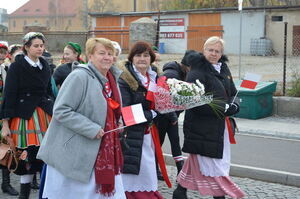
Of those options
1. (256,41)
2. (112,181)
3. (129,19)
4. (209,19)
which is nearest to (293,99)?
(112,181)

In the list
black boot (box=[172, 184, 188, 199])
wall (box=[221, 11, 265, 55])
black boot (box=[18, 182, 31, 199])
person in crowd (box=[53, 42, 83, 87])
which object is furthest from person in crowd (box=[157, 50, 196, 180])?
wall (box=[221, 11, 265, 55])

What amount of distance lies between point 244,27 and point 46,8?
8165 cm

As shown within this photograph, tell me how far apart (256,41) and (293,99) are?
21576mm

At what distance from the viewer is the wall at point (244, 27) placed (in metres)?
34.8

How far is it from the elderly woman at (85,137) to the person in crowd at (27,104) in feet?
5.23

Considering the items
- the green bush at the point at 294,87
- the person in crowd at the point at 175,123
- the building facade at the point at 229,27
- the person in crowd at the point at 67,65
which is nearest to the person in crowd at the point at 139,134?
the person in crowd at the point at 175,123

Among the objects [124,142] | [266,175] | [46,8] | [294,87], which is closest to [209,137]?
[124,142]

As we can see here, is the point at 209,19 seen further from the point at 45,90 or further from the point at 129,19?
the point at 45,90

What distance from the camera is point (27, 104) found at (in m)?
5.73

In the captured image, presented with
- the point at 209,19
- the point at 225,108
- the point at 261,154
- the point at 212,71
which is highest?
the point at 209,19

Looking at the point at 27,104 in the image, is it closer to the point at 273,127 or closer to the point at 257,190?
the point at 257,190

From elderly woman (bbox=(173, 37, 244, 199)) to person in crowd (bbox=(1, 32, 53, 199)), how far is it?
1619 millimetres

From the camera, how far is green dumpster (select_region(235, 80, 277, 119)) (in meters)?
12.2

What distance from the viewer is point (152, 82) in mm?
5395
